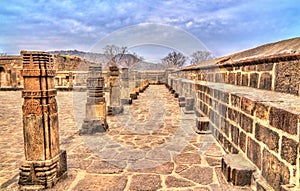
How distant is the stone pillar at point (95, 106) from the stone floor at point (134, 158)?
A: 0.23 m

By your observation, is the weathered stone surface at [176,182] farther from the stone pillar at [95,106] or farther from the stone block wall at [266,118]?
the stone pillar at [95,106]

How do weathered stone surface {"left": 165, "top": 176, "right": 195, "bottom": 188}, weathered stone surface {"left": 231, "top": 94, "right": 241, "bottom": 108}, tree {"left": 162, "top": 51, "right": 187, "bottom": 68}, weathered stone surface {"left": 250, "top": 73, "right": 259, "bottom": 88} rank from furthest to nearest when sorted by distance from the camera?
tree {"left": 162, "top": 51, "right": 187, "bottom": 68}
weathered stone surface {"left": 250, "top": 73, "right": 259, "bottom": 88}
weathered stone surface {"left": 231, "top": 94, "right": 241, "bottom": 108}
weathered stone surface {"left": 165, "top": 176, "right": 195, "bottom": 188}

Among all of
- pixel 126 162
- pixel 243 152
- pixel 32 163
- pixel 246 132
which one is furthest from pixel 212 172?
pixel 32 163

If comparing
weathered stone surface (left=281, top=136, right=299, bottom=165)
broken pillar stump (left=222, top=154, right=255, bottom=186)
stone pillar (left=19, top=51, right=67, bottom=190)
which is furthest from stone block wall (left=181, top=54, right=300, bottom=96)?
stone pillar (left=19, top=51, right=67, bottom=190)

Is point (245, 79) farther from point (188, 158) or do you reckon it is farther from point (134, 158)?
point (134, 158)

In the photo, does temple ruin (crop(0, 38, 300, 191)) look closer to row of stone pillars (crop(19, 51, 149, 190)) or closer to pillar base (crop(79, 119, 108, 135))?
row of stone pillars (crop(19, 51, 149, 190))

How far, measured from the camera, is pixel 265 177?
215 cm

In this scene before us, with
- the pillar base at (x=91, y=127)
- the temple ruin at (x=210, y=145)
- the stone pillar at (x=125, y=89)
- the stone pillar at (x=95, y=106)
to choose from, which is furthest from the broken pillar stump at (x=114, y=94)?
the temple ruin at (x=210, y=145)

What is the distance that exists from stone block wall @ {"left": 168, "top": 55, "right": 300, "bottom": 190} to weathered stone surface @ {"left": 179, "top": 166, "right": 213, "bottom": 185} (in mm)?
543

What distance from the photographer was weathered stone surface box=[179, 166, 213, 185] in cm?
276

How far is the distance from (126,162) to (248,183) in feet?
5.96

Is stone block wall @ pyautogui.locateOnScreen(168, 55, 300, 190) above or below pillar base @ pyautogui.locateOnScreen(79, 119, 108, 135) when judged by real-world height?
above

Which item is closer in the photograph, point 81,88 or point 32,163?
point 32,163

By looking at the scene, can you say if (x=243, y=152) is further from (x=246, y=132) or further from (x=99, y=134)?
(x=99, y=134)
